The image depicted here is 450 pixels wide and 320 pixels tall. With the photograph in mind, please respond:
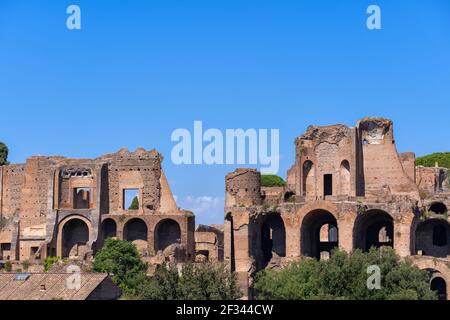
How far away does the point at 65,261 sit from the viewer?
6178 cm

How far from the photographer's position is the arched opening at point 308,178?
64.9 m

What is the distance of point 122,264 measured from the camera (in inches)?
2244

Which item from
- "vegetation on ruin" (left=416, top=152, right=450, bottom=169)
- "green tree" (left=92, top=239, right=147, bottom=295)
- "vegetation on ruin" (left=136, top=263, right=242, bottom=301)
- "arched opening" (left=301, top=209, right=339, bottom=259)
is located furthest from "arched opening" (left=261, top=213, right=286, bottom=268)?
"vegetation on ruin" (left=416, top=152, right=450, bottom=169)

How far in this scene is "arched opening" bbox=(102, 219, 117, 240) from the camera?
218ft

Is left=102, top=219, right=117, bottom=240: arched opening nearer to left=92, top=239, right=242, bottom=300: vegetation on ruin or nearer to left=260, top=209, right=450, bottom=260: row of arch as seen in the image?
left=260, top=209, right=450, bottom=260: row of arch

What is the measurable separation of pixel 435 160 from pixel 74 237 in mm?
38965

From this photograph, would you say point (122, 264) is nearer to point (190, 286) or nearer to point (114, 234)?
point (114, 234)

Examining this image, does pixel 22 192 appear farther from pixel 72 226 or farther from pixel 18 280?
pixel 18 280

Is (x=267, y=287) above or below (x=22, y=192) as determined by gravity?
below

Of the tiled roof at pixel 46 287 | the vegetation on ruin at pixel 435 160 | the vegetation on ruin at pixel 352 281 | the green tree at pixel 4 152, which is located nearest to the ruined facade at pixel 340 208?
the vegetation on ruin at pixel 352 281

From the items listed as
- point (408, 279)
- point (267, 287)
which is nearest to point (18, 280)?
point (267, 287)

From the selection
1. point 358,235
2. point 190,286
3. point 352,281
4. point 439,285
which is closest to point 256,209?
point 358,235
